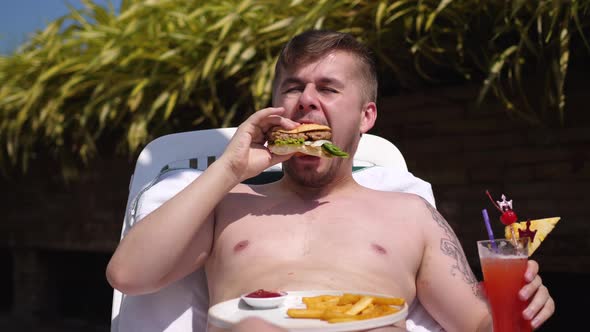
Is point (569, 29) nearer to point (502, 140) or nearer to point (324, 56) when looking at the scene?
point (502, 140)

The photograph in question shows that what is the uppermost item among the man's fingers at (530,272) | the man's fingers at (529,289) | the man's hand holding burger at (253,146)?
the man's hand holding burger at (253,146)

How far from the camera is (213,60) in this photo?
14.4 feet

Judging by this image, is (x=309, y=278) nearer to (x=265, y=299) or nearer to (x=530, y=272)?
(x=265, y=299)

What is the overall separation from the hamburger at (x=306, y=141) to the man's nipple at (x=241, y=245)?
1.10 feet

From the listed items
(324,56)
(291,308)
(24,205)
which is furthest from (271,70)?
(24,205)

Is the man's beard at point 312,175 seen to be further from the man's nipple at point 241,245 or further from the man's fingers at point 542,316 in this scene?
the man's fingers at point 542,316

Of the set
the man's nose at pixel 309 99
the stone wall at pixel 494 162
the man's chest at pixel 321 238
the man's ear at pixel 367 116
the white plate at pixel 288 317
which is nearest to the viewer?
the white plate at pixel 288 317

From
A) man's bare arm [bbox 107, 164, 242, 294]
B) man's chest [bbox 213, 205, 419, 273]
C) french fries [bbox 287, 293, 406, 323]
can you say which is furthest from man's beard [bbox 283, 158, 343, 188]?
french fries [bbox 287, 293, 406, 323]

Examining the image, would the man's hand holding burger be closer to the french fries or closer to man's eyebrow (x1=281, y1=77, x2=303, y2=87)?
man's eyebrow (x1=281, y1=77, x2=303, y2=87)

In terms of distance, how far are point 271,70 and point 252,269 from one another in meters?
2.15

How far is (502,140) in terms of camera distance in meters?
3.69

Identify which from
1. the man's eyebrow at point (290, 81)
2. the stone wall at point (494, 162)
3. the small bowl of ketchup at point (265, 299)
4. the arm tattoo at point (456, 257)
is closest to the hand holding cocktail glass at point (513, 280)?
the arm tattoo at point (456, 257)

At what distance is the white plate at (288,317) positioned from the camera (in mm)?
1761

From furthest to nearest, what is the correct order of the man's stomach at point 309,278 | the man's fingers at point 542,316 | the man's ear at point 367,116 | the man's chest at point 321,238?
the man's ear at point 367,116 < the man's chest at point 321,238 < the man's stomach at point 309,278 < the man's fingers at point 542,316
